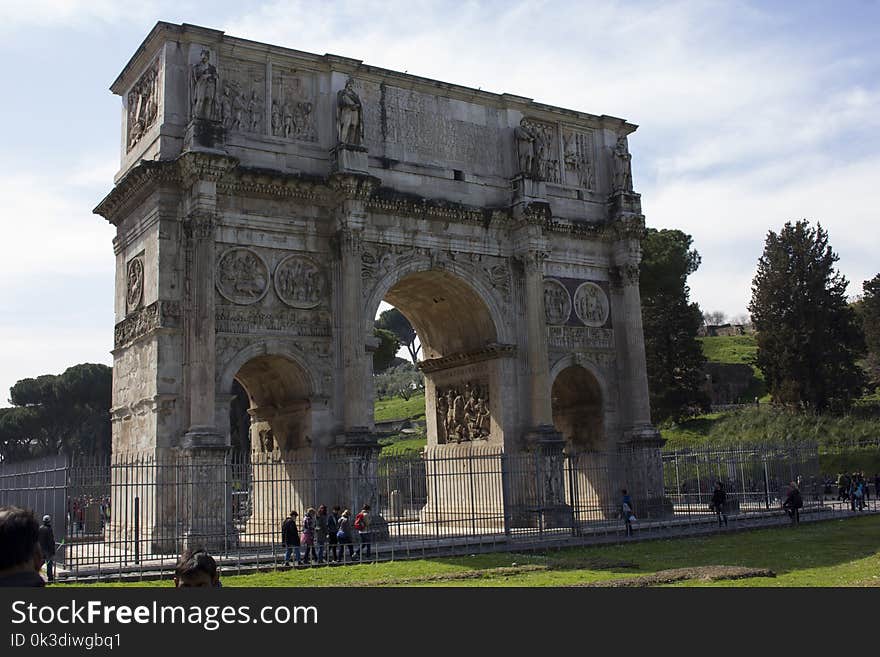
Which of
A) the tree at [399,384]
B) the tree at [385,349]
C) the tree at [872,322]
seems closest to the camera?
the tree at [872,322]

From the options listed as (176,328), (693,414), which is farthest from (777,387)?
(176,328)

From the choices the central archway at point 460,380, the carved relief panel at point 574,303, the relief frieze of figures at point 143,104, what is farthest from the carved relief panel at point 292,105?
the carved relief panel at point 574,303

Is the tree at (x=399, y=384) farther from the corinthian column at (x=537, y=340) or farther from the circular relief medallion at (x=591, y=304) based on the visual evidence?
the corinthian column at (x=537, y=340)

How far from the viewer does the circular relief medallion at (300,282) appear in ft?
75.6

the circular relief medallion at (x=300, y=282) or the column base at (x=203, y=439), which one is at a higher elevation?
the circular relief medallion at (x=300, y=282)

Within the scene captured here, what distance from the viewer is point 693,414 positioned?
5109 centimetres

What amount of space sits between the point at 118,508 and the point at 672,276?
37.0m

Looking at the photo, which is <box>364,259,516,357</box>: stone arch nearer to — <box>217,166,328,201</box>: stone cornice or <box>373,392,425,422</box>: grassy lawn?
<box>217,166,328,201</box>: stone cornice

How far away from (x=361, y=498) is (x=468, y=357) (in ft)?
22.2

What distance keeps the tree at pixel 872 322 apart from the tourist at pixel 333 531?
4253 centimetres

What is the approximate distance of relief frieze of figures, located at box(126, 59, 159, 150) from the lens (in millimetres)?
23281

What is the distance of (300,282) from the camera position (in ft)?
76.6
